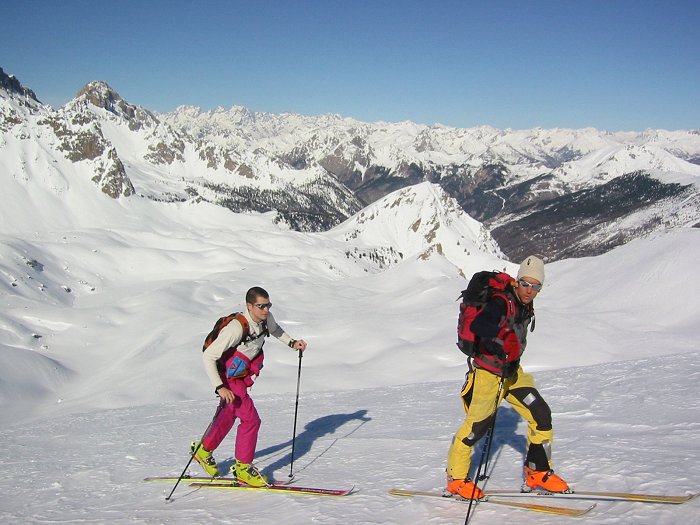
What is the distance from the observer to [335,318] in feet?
101

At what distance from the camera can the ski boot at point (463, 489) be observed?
561cm

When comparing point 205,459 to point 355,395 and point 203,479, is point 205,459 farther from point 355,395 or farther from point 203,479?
point 355,395

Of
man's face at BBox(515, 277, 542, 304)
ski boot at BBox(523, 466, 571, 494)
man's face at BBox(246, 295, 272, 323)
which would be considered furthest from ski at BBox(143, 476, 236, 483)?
man's face at BBox(515, 277, 542, 304)

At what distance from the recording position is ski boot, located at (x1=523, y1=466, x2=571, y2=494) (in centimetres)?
562

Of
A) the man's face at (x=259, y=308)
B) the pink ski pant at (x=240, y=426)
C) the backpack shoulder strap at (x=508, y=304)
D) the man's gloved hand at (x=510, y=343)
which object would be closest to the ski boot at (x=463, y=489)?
the man's gloved hand at (x=510, y=343)

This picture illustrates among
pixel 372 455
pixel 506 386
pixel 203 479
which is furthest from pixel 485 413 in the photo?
pixel 203 479

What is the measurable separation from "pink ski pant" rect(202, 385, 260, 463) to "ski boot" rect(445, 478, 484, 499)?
283 cm

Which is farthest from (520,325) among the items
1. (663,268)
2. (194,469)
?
(663,268)

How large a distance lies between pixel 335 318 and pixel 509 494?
2531 cm

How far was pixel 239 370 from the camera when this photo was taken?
278 inches

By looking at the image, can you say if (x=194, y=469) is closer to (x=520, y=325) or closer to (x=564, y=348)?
(x=520, y=325)

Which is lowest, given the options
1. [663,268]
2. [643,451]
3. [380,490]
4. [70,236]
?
[380,490]

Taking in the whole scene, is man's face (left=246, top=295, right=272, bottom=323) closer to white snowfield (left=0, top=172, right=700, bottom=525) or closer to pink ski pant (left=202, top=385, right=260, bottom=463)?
pink ski pant (left=202, top=385, right=260, bottom=463)

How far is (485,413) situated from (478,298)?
4.58 ft
